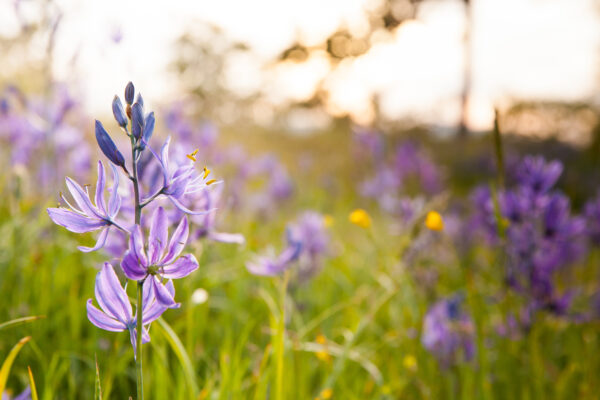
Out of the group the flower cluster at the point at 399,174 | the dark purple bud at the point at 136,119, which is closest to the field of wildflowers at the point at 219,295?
the dark purple bud at the point at 136,119

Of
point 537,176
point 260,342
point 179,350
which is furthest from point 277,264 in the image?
point 537,176

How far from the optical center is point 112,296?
0.80 metres

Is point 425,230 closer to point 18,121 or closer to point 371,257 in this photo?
point 371,257

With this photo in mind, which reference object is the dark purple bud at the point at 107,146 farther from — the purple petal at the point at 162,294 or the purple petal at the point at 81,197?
the purple petal at the point at 162,294

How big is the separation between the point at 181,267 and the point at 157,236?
0.07m

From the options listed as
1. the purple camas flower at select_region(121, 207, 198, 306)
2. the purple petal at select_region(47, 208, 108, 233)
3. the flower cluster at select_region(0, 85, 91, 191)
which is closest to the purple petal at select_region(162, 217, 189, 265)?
the purple camas flower at select_region(121, 207, 198, 306)

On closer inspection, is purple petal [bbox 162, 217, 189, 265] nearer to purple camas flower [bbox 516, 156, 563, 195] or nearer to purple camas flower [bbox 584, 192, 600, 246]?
purple camas flower [bbox 516, 156, 563, 195]

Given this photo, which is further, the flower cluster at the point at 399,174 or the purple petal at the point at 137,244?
the flower cluster at the point at 399,174

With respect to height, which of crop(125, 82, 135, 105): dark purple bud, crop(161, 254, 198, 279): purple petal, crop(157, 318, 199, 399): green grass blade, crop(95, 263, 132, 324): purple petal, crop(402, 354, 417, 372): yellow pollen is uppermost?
crop(125, 82, 135, 105): dark purple bud

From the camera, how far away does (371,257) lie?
14.3 ft

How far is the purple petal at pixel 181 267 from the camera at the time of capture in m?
0.80

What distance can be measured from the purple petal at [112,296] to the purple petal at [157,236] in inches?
2.7

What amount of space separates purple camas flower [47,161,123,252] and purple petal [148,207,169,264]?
0.19ft

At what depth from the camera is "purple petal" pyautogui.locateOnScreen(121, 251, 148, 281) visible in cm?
73
